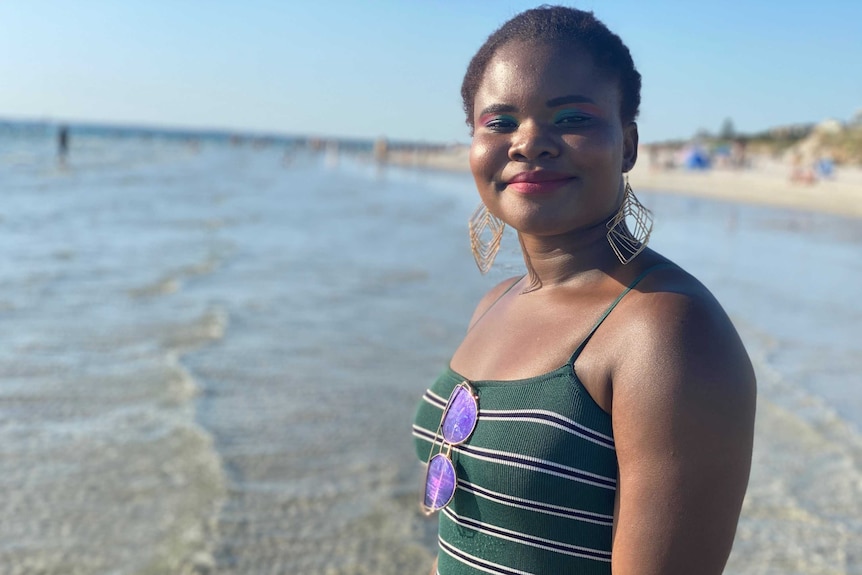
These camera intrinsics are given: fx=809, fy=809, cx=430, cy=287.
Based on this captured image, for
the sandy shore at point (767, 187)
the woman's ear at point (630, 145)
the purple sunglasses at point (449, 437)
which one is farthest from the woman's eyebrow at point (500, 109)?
the sandy shore at point (767, 187)

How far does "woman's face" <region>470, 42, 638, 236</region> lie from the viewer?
1596mm

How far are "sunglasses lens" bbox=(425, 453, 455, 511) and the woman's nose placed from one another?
25.6 inches

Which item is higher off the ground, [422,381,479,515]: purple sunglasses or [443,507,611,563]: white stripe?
[422,381,479,515]: purple sunglasses

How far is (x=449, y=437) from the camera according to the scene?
170 cm

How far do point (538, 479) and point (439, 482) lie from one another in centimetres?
30

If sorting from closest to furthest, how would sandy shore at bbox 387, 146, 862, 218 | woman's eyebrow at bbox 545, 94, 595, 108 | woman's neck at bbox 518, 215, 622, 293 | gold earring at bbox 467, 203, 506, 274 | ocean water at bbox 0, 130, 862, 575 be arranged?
woman's eyebrow at bbox 545, 94, 595, 108
woman's neck at bbox 518, 215, 622, 293
gold earring at bbox 467, 203, 506, 274
ocean water at bbox 0, 130, 862, 575
sandy shore at bbox 387, 146, 862, 218

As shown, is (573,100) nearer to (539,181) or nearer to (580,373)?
(539,181)

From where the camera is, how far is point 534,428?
151 cm

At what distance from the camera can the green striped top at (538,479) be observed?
148 cm

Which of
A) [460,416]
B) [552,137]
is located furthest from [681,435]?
[552,137]

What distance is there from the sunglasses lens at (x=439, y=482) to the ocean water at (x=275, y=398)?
0.75 m

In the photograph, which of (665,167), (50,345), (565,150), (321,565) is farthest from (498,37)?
(665,167)

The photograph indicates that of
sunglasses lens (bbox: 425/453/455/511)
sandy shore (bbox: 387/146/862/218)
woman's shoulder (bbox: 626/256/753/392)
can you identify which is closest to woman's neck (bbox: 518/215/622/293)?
woman's shoulder (bbox: 626/256/753/392)

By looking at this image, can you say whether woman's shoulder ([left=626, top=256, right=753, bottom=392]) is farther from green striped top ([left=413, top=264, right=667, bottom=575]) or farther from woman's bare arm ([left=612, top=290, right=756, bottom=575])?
green striped top ([left=413, top=264, right=667, bottom=575])
